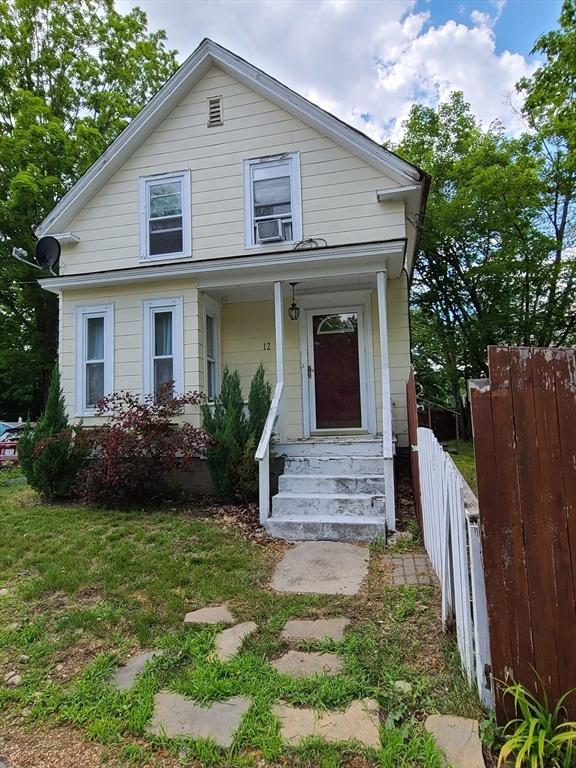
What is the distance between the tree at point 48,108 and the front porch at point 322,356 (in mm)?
10075

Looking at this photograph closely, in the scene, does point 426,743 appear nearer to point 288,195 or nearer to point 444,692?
point 444,692

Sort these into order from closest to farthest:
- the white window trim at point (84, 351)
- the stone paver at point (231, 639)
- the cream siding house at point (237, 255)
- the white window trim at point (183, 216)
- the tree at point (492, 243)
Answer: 1. the stone paver at point (231, 639)
2. the cream siding house at point (237, 255)
3. the white window trim at point (84, 351)
4. the white window trim at point (183, 216)
5. the tree at point (492, 243)

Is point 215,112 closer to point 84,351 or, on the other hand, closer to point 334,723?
point 84,351

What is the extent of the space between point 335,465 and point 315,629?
3342mm

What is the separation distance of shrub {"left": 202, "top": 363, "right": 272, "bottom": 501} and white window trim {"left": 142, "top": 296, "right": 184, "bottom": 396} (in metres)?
1.15

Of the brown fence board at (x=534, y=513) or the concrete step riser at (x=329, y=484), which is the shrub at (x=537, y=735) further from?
the concrete step riser at (x=329, y=484)

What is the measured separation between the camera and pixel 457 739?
2.06 metres

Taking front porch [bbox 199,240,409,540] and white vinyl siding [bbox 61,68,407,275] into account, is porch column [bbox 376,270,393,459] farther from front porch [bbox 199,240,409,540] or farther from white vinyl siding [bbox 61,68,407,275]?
white vinyl siding [bbox 61,68,407,275]

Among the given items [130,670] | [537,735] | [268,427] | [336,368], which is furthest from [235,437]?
[537,735]

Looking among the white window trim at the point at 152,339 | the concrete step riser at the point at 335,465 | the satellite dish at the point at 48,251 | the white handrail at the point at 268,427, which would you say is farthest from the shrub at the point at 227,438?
the satellite dish at the point at 48,251

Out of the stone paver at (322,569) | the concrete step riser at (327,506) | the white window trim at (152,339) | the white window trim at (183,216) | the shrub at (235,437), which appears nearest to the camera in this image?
→ the stone paver at (322,569)

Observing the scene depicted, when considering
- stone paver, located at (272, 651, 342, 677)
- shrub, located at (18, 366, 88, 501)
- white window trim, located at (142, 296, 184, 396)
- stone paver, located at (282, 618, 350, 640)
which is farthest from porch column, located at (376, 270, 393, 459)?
shrub, located at (18, 366, 88, 501)

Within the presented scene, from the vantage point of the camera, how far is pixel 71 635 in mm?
3174

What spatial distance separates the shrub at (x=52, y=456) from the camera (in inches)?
276
